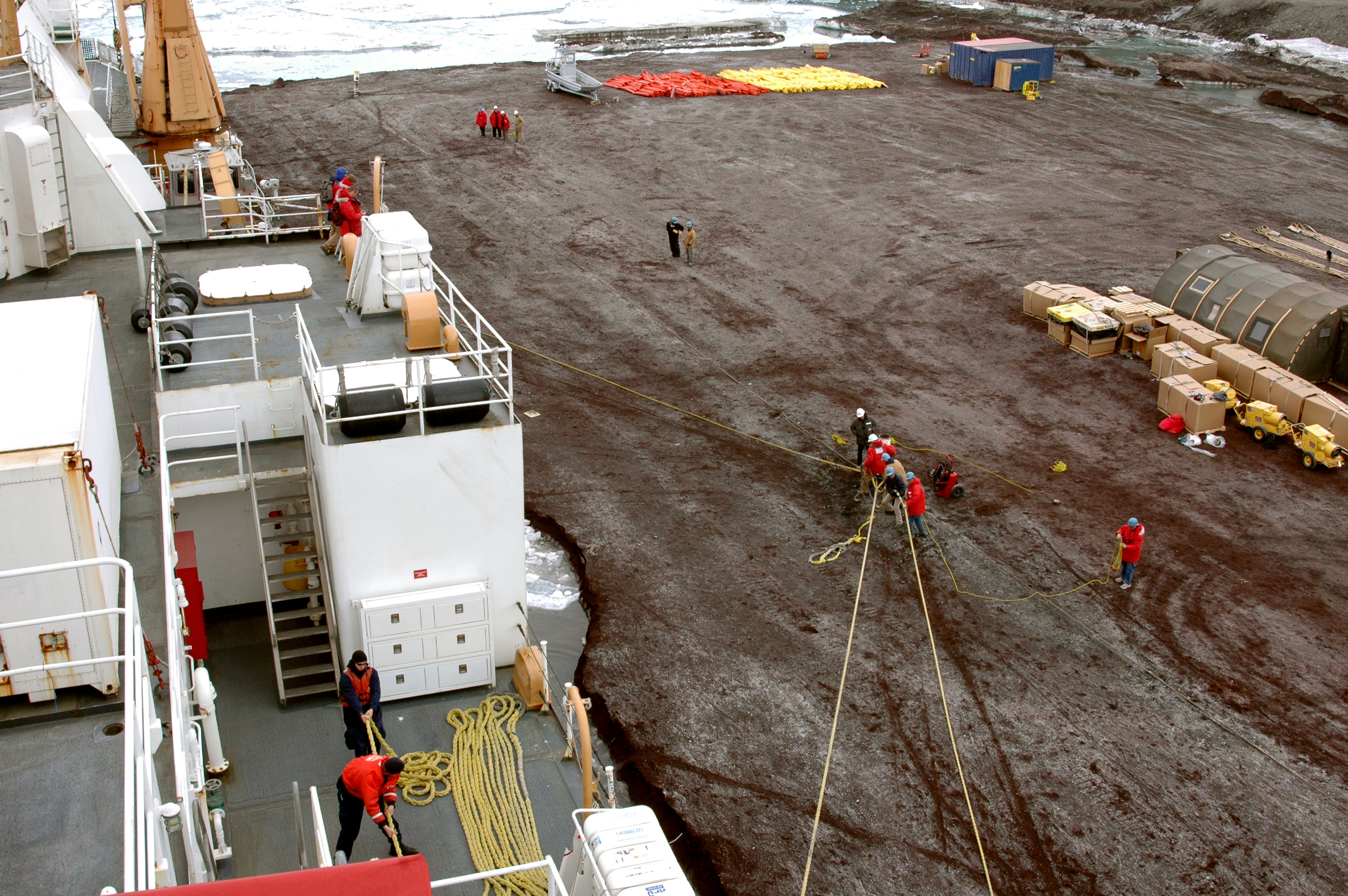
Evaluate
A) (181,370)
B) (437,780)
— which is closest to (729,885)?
(437,780)

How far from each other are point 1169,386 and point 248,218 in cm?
2062

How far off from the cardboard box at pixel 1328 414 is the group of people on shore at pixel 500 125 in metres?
29.8

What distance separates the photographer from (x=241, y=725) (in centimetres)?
1344

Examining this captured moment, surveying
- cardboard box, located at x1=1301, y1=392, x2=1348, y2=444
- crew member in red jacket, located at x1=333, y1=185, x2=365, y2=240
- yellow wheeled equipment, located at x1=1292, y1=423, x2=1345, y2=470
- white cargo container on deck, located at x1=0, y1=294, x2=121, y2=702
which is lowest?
yellow wheeled equipment, located at x1=1292, y1=423, x2=1345, y2=470

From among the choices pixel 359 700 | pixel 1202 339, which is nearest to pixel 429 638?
pixel 359 700

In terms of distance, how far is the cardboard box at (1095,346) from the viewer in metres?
26.1

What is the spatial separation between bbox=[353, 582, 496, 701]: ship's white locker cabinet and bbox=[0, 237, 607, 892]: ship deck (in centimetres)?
28

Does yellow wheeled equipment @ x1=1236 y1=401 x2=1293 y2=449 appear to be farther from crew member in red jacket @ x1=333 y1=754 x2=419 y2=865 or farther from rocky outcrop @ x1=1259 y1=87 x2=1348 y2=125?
rocky outcrop @ x1=1259 y1=87 x2=1348 y2=125

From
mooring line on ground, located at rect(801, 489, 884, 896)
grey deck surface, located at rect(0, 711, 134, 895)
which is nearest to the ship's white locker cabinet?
mooring line on ground, located at rect(801, 489, 884, 896)

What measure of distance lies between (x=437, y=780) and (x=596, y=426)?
11365 mm

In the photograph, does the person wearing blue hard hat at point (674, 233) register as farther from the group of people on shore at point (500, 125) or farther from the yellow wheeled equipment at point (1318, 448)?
the yellow wheeled equipment at point (1318, 448)

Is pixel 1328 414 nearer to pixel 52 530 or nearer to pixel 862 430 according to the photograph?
pixel 862 430

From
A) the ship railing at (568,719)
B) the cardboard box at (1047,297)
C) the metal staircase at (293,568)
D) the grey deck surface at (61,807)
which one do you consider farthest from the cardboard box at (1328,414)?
the grey deck surface at (61,807)

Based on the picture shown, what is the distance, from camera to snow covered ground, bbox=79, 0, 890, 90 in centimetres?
6375
